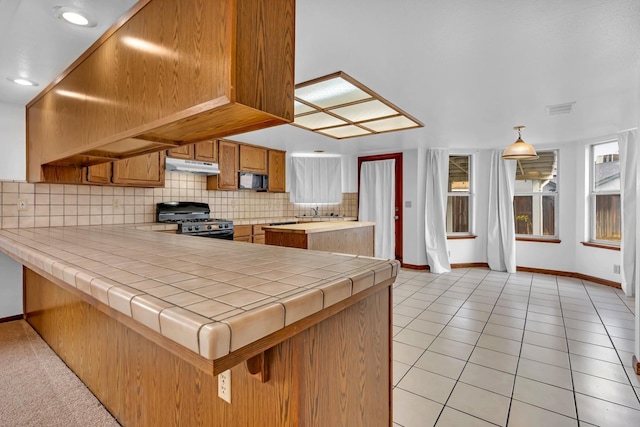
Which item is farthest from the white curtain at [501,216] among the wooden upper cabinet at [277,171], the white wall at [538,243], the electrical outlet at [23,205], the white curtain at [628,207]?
the electrical outlet at [23,205]

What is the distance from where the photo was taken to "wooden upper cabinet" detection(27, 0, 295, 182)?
103 cm

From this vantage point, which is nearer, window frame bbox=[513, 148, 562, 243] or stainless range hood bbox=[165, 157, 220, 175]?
stainless range hood bbox=[165, 157, 220, 175]

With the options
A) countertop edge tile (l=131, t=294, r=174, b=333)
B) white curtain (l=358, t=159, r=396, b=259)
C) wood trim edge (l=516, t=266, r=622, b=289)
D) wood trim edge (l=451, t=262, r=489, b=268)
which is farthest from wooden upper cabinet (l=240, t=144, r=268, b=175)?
wood trim edge (l=516, t=266, r=622, b=289)

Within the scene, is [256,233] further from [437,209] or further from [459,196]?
[459,196]

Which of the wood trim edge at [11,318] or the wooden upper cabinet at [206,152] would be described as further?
the wooden upper cabinet at [206,152]

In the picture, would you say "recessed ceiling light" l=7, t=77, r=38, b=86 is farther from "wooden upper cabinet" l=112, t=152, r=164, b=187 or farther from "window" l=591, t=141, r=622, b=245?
"window" l=591, t=141, r=622, b=245

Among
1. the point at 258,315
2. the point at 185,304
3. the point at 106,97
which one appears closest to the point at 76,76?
the point at 106,97

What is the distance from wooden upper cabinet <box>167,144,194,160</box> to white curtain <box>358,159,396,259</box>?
338 cm

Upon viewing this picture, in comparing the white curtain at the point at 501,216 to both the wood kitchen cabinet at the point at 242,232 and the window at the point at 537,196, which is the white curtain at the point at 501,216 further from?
the wood kitchen cabinet at the point at 242,232

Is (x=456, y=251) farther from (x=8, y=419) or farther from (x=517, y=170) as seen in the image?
(x=8, y=419)

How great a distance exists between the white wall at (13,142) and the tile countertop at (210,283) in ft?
5.60

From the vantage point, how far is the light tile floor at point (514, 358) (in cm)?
177

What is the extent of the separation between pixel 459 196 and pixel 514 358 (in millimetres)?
3868

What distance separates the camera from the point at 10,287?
2898mm
